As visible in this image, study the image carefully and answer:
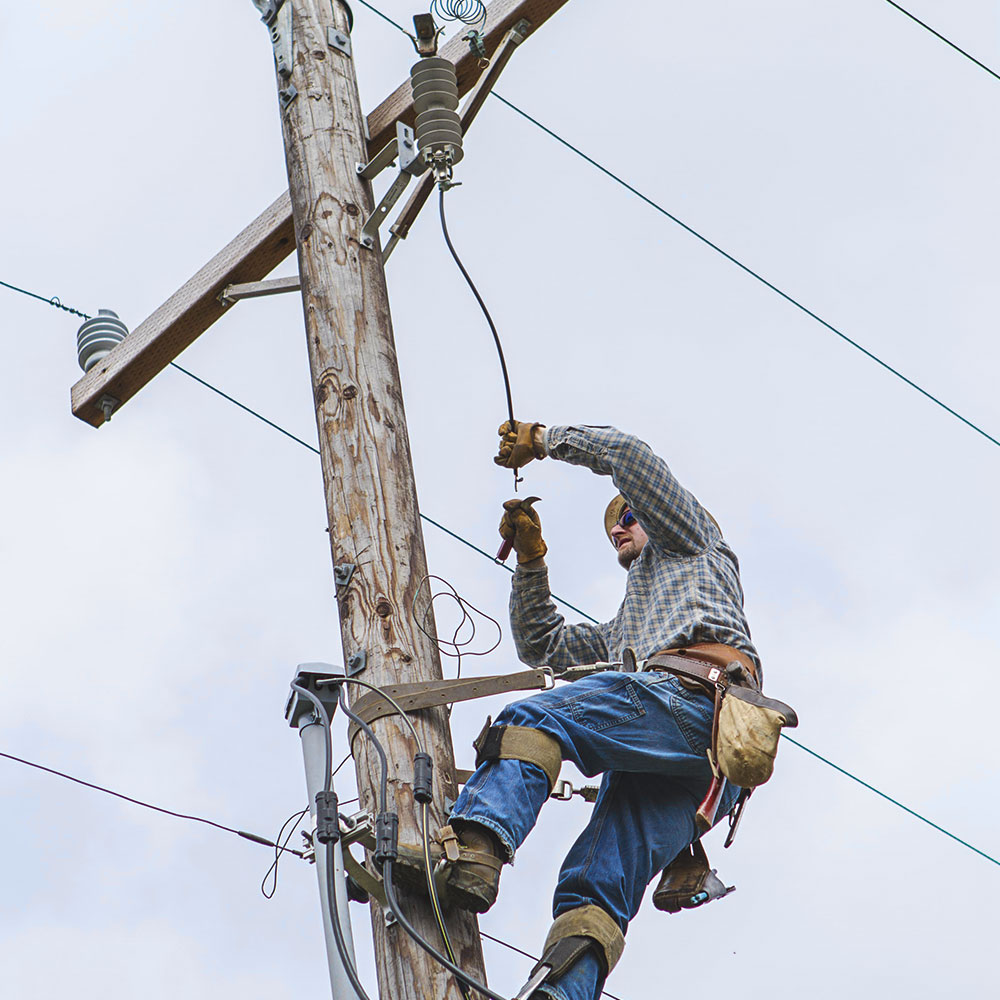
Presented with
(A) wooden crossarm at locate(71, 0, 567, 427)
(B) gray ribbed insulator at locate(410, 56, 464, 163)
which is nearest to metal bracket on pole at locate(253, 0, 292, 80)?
(A) wooden crossarm at locate(71, 0, 567, 427)

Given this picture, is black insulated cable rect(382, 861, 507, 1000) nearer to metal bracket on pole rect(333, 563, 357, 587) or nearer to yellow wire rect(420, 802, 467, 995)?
yellow wire rect(420, 802, 467, 995)

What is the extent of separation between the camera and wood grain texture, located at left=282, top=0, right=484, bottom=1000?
3.76 metres

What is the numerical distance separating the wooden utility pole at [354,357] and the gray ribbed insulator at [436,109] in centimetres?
15

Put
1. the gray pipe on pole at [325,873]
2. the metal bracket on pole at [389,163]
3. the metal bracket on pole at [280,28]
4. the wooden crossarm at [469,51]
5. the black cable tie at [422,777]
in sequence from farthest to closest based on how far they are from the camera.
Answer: the wooden crossarm at [469,51] < the metal bracket on pole at [280,28] < the metal bracket on pole at [389,163] < the black cable tie at [422,777] < the gray pipe on pole at [325,873]

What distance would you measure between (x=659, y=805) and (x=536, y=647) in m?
1.02

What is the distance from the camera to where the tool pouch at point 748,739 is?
4.12 m

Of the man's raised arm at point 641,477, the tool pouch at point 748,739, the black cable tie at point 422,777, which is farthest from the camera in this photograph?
the man's raised arm at point 641,477

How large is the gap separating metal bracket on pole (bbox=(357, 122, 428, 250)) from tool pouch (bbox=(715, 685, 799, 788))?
1720mm

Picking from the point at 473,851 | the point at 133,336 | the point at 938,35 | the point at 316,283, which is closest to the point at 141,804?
the point at 133,336

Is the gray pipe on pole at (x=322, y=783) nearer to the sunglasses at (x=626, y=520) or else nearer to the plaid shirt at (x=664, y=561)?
the plaid shirt at (x=664, y=561)

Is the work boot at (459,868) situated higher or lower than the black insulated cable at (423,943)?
higher

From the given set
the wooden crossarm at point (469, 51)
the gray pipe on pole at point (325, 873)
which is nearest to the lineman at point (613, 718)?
the gray pipe on pole at point (325, 873)

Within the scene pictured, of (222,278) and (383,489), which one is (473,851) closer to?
(383,489)

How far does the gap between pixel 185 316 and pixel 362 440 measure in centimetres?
164
